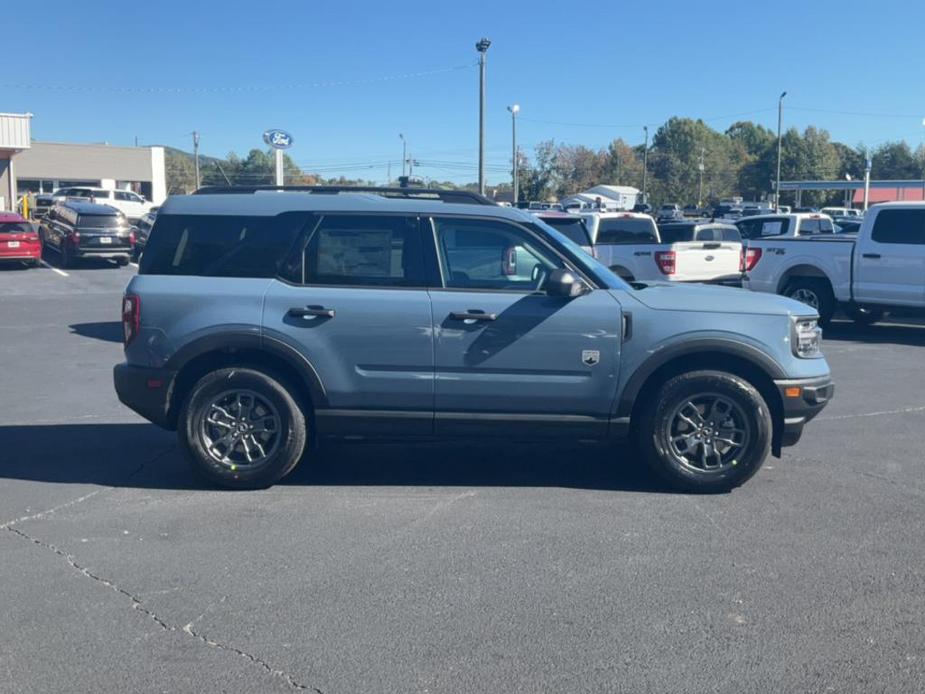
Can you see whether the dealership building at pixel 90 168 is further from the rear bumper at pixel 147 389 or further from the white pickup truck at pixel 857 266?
the rear bumper at pixel 147 389

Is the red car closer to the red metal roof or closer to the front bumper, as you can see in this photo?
the front bumper

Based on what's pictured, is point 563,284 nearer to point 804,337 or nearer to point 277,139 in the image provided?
point 804,337

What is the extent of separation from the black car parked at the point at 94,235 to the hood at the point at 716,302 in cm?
2299

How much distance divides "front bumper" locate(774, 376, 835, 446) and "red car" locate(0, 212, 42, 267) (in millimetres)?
23657

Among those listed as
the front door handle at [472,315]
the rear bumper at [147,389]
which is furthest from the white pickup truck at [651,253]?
the rear bumper at [147,389]

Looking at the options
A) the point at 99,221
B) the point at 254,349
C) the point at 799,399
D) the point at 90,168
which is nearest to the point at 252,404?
the point at 254,349

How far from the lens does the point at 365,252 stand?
6.79m

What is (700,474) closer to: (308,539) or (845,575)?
(845,575)

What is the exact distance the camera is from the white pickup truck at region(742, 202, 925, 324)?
14500 millimetres

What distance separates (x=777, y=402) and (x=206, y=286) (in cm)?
388

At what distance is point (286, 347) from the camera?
6.59 meters

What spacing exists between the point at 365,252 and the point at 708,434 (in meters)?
2.59

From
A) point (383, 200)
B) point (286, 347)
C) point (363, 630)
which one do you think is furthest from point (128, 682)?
point (383, 200)

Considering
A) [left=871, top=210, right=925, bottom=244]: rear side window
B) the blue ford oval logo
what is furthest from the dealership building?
[left=871, top=210, right=925, bottom=244]: rear side window
